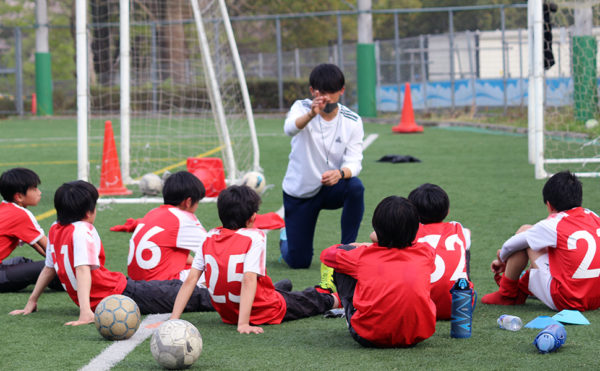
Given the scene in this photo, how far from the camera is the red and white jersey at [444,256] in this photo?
4.71 metres

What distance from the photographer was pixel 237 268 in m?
4.66

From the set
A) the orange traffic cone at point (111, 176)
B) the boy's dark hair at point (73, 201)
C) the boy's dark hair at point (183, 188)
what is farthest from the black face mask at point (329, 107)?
the orange traffic cone at point (111, 176)

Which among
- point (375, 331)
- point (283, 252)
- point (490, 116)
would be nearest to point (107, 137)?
point (283, 252)

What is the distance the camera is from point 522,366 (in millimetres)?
3883

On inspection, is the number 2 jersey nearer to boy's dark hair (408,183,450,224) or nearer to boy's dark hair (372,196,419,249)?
boy's dark hair (408,183,450,224)

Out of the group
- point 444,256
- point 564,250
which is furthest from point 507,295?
point 444,256

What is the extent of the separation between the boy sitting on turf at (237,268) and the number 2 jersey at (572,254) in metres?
1.62

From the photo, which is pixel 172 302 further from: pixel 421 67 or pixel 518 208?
pixel 421 67

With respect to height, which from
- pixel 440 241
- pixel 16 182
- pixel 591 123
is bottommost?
pixel 440 241

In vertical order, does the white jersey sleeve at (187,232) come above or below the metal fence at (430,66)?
below

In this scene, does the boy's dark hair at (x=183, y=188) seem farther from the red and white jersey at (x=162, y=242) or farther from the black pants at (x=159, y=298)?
the black pants at (x=159, y=298)

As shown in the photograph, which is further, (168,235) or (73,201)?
(168,235)

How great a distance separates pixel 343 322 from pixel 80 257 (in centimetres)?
160

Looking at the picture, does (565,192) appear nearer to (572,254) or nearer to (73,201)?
(572,254)
